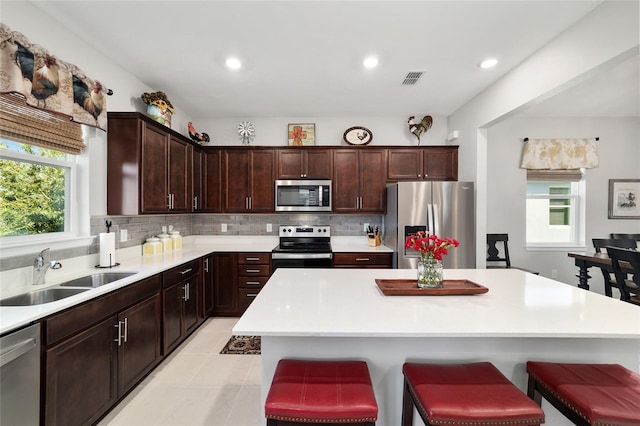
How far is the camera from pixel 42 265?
1.84 meters

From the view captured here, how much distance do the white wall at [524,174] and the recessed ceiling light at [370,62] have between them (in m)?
2.64

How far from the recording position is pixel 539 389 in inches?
51.1

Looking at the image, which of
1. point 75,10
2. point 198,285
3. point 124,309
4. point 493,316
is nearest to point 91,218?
point 124,309

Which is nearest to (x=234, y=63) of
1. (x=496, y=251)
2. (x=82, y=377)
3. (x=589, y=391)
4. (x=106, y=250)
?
(x=106, y=250)

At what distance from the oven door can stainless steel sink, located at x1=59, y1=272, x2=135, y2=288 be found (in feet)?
5.23

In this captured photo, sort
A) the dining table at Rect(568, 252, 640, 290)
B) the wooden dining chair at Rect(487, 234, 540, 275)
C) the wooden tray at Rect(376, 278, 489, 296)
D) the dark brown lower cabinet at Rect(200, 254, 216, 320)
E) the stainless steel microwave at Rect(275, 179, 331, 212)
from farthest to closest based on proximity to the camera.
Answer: the wooden dining chair at Rect(487, 234, 540, 275) < the stainless steel microwave at Rect(275, 179, 331, 212) < the dark brown lower cabinet at Rect(200, 254, 216, 320) < the dining table at Rect(568, 252, 640, 290) < the wooden tray at Rect(376, 278, 489, 296)

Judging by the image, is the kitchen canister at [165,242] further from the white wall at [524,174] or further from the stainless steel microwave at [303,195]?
the white wall at [524,174]

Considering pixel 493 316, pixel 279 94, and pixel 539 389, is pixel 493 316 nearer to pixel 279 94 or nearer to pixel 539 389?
pixel 539 389

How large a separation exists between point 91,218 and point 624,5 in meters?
4.01

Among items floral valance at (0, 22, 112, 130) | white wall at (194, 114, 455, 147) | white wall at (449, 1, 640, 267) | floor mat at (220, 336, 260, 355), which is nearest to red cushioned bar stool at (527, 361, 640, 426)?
white wall at (449, 1, 640, 267)

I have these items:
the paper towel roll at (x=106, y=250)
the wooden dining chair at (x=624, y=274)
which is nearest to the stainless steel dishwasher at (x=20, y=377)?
the paper towel roll at (x=106, y=250)

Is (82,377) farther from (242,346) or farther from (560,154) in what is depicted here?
(560,154)

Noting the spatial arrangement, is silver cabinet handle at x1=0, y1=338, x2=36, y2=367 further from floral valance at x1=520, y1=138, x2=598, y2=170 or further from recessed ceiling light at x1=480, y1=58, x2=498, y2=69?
floral valance at x1=520, y1=138, x2=598, y2=170

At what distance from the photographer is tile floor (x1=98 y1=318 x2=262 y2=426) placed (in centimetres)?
190
